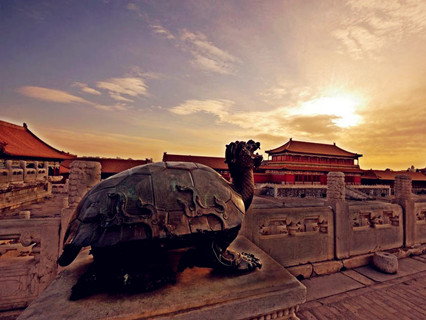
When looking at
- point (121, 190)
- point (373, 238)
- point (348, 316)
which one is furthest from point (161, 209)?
point (373, 238)

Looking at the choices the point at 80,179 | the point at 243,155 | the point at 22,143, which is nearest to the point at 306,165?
the point at 243,155

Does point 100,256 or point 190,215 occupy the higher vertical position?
point 190,215

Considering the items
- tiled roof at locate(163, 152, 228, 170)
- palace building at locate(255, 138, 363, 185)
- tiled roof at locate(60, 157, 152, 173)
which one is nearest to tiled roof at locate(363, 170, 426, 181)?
palace building at locate(255, 138, 363, 185)

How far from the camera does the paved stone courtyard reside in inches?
115

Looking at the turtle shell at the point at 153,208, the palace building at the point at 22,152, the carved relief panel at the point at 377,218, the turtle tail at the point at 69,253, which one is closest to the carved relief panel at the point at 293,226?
the carved relief panel at the point at 377,218

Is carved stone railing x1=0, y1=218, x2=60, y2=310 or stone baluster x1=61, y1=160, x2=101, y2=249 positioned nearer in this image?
carved stone railing x1=0, y1=218, x2=60, y2=310

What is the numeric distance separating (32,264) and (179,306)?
114 inches

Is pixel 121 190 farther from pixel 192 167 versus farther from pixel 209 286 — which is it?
pixel 209 286

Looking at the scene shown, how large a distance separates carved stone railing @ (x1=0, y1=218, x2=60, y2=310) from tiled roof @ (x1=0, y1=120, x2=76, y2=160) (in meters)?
12.6

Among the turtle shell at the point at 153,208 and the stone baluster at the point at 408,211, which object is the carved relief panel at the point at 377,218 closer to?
the stone baluster at the point at 408,211

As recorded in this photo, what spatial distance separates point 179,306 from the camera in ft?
5.72

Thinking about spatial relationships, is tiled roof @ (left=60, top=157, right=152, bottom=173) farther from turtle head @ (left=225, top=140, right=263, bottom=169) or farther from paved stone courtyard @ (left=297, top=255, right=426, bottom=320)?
paved stone courtyard @ (left=297, top=255, right=426, bottom=320)

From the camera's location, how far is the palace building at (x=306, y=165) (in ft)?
87.9

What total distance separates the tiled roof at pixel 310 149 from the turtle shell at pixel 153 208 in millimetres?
27828
